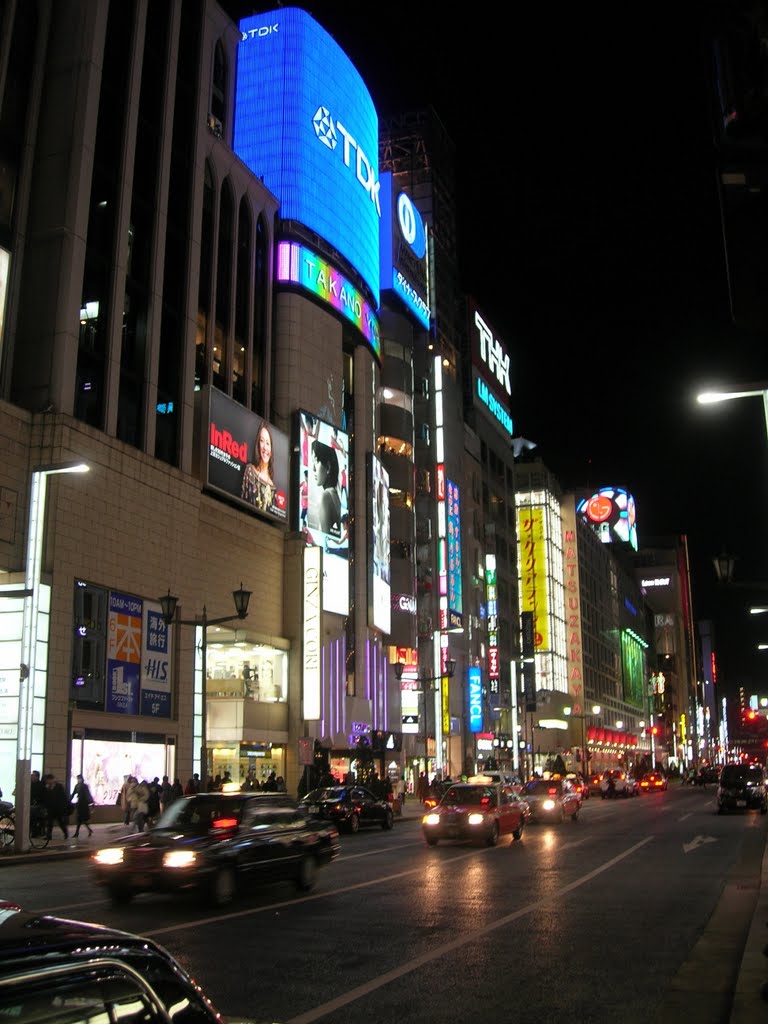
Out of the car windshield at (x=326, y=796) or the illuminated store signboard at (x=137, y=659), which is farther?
the illuminated store signboard at (x=137, y=659)

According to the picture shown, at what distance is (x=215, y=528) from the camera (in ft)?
146

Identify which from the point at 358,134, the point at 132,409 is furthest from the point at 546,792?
the point at 358,134

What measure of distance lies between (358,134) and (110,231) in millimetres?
31416

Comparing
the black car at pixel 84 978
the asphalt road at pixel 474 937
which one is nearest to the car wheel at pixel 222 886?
the asphalt road at pixel 474 937

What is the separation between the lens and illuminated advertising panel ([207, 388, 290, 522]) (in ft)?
146

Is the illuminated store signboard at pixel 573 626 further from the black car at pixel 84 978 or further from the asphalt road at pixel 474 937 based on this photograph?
the black car at pixel 84 978

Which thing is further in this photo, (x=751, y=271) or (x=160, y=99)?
(x=160, y=99)

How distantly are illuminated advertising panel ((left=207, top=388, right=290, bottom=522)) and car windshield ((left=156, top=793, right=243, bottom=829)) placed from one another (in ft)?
95.6

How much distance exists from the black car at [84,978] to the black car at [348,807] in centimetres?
2909

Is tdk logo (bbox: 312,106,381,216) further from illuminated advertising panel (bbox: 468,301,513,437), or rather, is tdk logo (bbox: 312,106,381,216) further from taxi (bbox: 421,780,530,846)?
taxi (bbox: 421,780,530,846)

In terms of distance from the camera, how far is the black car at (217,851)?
13352 mm

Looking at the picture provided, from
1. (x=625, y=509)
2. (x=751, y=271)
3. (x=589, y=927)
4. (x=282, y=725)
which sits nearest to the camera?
(x=751, y=271)

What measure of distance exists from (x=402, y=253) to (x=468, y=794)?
189ft

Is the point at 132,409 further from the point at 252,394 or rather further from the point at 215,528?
the point at 252,394
